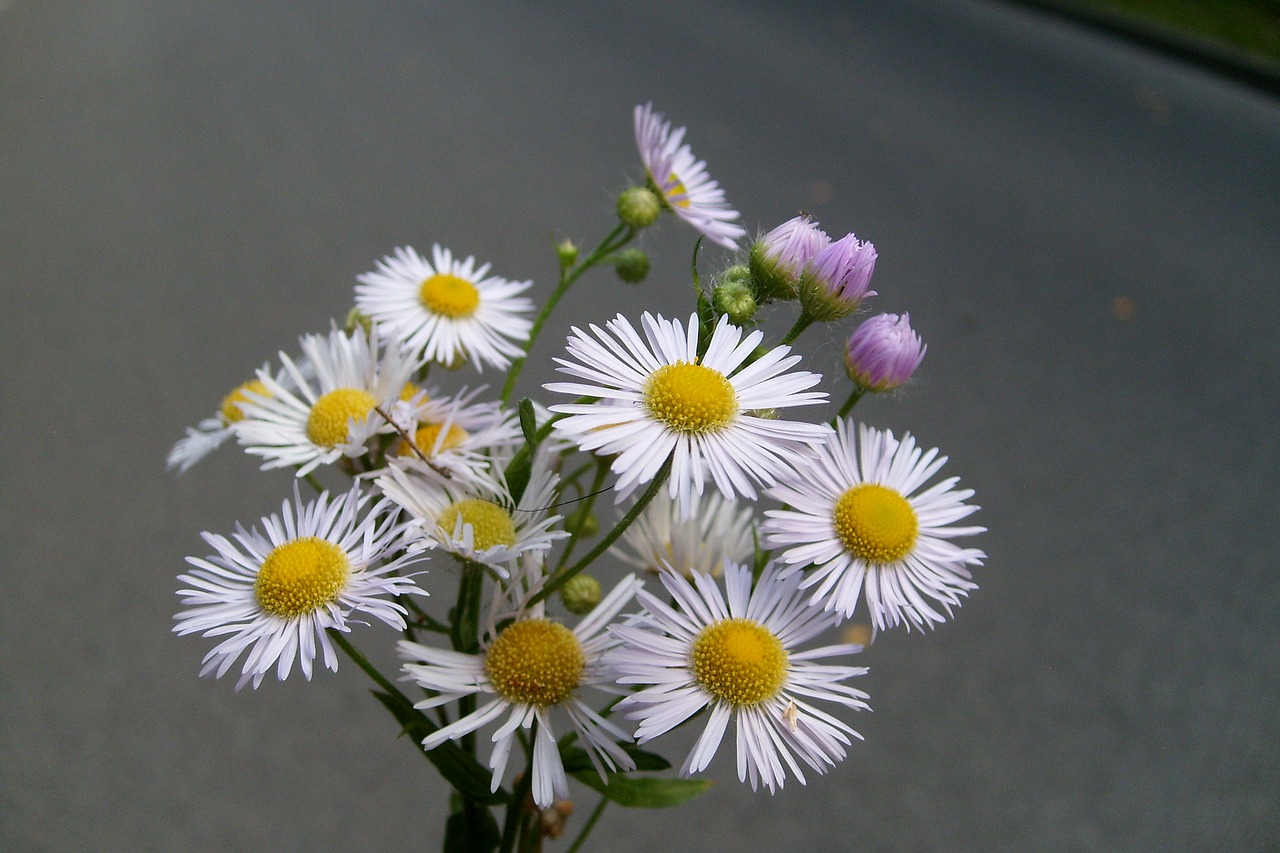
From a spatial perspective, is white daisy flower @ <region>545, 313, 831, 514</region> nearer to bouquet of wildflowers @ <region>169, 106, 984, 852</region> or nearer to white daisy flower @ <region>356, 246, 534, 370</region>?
bouquet of wildflowers @ <region>169, 106, 984, 852</region>

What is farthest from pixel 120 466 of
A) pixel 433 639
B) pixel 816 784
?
pixel 816 784

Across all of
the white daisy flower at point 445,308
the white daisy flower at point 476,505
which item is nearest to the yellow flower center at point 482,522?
the white daisy flower at point 476,505

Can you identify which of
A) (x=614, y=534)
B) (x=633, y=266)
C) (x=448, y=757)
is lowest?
(x=448, y=757)

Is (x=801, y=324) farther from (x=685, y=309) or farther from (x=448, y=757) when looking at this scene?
(x=448, y=757)

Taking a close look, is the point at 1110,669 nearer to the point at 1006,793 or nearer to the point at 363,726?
the point at 1006,793

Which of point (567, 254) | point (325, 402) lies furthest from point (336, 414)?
point (567, 254)

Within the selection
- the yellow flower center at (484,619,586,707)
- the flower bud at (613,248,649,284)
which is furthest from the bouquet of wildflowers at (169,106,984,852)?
the flower bud at (613,248,649,284)
